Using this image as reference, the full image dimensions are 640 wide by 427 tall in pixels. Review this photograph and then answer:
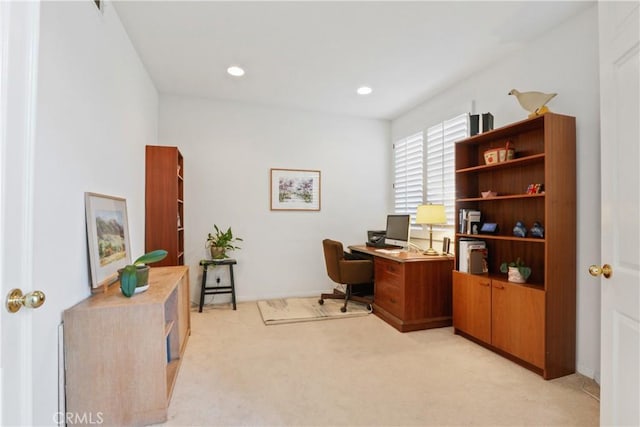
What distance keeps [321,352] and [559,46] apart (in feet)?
10.3

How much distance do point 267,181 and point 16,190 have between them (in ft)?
11.8

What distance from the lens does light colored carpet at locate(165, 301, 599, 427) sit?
1832mm

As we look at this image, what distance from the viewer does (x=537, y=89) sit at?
2.68 m

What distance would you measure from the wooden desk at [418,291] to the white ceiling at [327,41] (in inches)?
77.0

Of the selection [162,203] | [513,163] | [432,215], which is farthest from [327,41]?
[162,203]

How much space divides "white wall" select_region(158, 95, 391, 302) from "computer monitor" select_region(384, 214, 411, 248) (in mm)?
705

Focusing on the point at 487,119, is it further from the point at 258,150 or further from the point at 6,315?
the point at 6,315

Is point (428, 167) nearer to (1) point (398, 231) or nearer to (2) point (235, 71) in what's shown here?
(1) point (398, 231)

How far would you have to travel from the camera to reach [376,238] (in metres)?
4.41

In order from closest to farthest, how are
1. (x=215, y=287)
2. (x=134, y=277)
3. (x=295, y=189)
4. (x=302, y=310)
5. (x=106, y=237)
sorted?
1. (x=134, y=277)
2. (x=106, y=237)
3. (x=302, y=310)
4. (x=215, y=287)
5. (x=295, y=189)

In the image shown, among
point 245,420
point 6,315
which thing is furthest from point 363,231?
point 6,315

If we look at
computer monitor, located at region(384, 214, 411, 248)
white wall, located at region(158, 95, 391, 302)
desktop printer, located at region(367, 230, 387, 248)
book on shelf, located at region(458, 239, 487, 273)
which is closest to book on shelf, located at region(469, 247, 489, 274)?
book on shelf, located at region(458, 239, 487, 273)

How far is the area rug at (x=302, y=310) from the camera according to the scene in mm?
3562

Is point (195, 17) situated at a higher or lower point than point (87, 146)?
higher
